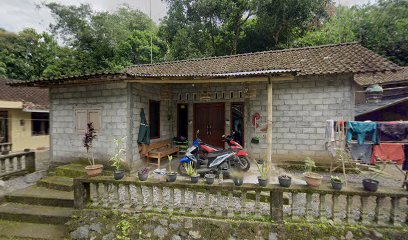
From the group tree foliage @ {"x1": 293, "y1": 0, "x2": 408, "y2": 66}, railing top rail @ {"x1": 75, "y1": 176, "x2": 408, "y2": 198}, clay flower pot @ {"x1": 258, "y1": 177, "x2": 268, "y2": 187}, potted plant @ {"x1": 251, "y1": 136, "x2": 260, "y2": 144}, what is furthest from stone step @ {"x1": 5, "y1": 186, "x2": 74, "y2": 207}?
tree foliage @ {"x1": 293, "y1": 0, "x2": 408, "y2": 66}

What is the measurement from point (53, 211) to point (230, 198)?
3724mm

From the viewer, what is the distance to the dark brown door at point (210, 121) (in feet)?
25.0

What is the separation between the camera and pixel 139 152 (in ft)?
19.1

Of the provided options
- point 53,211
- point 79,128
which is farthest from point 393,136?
point 79,128

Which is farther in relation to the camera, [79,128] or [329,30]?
[329,30]

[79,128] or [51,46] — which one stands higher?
[51,46]

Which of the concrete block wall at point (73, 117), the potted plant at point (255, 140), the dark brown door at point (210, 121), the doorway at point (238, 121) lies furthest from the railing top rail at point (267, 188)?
the dark brown door at point (210, 121)

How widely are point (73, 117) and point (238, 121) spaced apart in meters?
5.76

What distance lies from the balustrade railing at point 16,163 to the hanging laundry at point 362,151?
31.2 ft

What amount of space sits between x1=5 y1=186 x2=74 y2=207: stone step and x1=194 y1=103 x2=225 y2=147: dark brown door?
4.87 m

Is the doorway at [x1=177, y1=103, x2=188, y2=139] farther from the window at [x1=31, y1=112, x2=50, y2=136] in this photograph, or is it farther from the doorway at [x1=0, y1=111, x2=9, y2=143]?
the doorway at [x1=0, y1=111, x2=9, y2=143]

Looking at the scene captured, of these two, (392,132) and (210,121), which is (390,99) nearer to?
(392,132)

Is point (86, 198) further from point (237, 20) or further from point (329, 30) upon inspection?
point (329, 30)

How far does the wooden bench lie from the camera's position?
19.4ft
